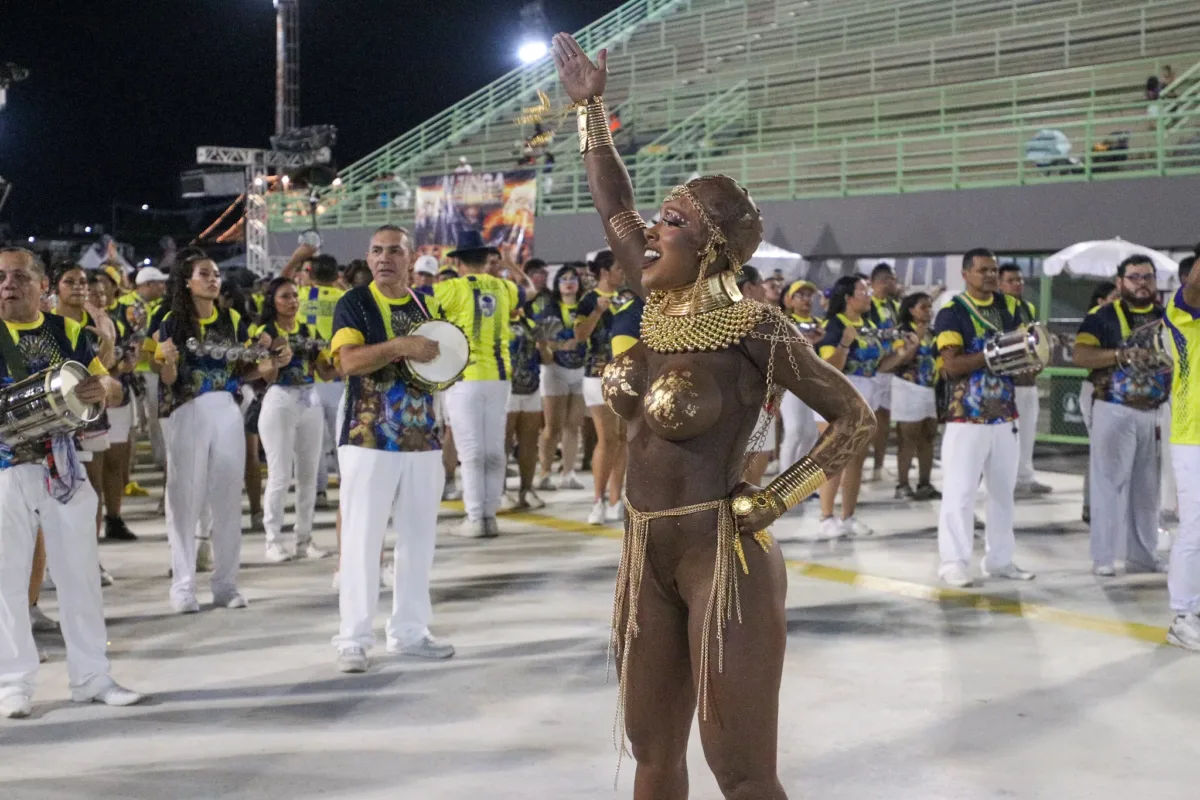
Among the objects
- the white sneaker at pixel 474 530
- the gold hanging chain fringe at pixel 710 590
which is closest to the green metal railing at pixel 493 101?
the white sneaker at pixel 474 530

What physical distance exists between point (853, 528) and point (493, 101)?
2397cm

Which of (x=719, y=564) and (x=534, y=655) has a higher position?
(x=719, y=564)

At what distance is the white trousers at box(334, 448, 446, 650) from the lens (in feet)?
19.8

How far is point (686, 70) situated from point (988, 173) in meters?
11.9

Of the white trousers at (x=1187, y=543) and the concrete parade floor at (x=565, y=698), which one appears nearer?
the concrete parade floor at (x=565, y=698)

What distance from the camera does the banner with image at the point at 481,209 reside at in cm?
2283

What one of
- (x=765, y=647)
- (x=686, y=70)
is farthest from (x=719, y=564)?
(x=686, y=70)

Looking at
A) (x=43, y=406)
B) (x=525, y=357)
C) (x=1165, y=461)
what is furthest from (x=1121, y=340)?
(x=43, y=406)

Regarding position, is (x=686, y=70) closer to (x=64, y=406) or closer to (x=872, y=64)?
(x=872, y=64)

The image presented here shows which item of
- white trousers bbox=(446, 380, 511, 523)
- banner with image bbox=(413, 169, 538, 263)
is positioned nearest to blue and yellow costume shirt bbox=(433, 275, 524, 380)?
white trousers bbox=(446, 380, 511, 523)

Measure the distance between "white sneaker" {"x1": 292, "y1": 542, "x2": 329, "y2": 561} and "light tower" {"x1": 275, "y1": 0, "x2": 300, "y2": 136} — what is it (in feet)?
88.4

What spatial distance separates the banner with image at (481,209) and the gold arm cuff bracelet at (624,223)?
18.5m

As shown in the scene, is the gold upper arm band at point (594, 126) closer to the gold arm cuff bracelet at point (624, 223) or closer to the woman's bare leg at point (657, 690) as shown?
the gold arm cuff bracelet at point (624, 223)

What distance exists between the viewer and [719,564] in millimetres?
3154
